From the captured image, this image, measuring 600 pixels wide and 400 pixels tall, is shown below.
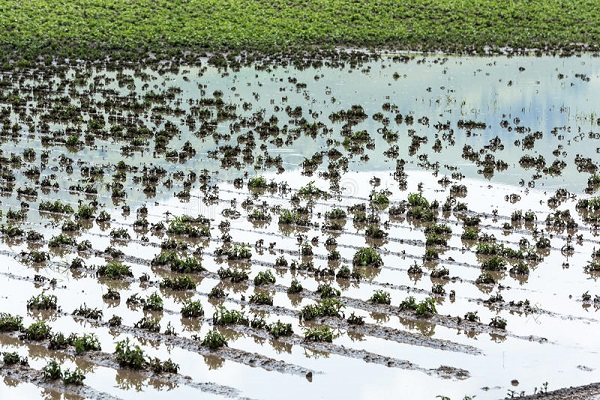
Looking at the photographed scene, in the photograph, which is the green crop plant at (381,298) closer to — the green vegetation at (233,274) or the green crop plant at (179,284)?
the green vegetation at (233,274)

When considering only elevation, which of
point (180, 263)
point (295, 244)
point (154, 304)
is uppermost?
point (295, 244)

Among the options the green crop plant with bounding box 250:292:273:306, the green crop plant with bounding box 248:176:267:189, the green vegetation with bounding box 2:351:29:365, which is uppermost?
the green crop plant with bounding box 248:176:267:189

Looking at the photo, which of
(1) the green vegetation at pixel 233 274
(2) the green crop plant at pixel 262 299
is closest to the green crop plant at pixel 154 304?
(2) the green crop plant at pixel 262 299

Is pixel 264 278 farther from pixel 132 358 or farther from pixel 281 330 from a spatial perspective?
pixel 132 358

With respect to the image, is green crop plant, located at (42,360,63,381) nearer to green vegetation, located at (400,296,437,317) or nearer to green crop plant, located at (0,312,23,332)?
green crop plant, located at (0,312,23,332)

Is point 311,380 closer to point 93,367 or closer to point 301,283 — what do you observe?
point 93,367

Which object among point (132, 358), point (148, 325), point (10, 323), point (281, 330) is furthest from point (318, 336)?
point (10, 323)

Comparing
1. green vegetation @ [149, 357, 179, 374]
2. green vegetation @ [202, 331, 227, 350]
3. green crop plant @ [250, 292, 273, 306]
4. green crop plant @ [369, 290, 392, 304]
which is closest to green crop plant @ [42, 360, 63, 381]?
green vegetation @ [149, 357, 179, 374]
